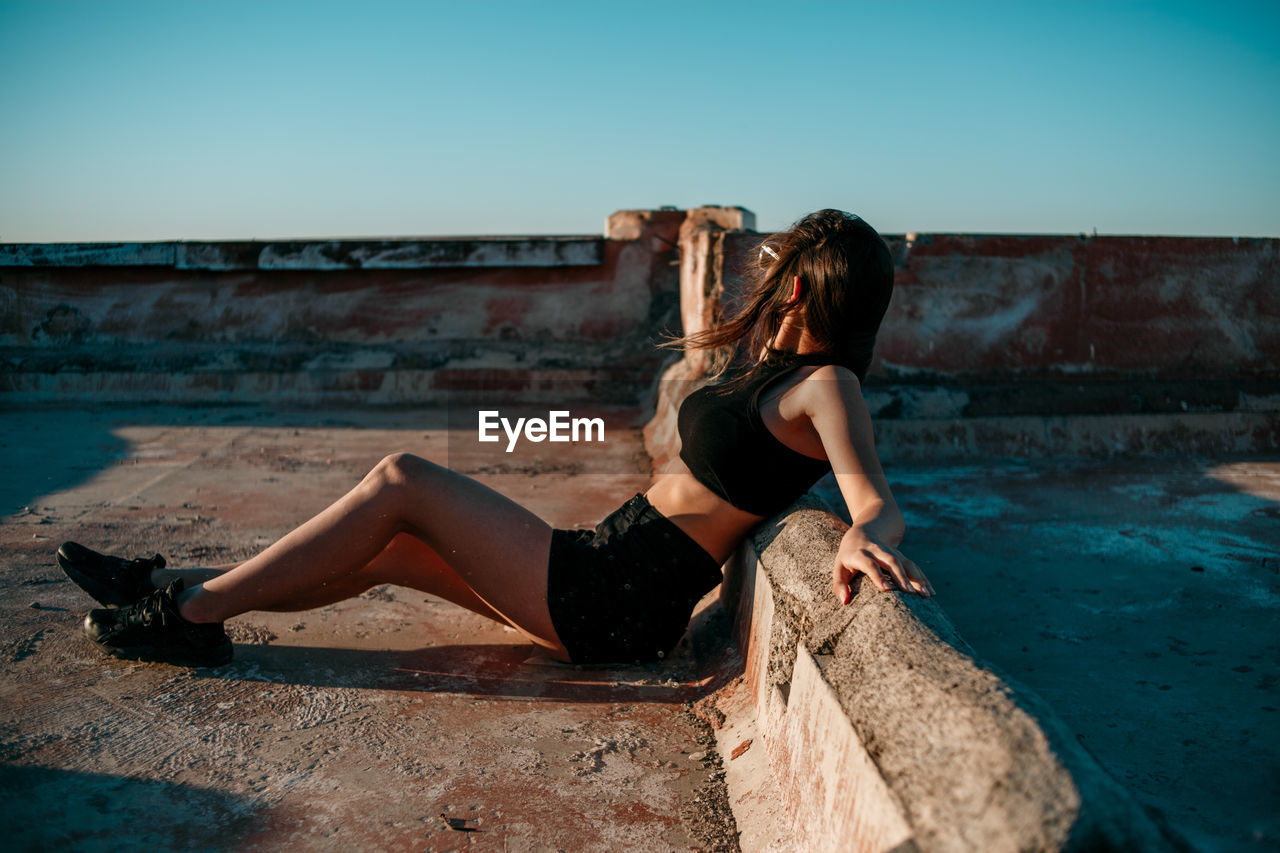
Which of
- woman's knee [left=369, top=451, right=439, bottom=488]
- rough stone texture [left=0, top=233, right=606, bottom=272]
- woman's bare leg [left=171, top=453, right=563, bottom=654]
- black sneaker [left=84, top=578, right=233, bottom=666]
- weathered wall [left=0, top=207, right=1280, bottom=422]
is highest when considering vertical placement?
rough stone texture [left=0, top=233, right=606, bottom=272]

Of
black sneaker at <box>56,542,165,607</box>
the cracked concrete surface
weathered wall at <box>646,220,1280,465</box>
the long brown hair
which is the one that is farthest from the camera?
weathered wall at <box>646,220,1280,465</box>

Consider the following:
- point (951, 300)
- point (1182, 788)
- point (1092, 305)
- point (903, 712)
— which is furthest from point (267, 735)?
point (1092, 305)

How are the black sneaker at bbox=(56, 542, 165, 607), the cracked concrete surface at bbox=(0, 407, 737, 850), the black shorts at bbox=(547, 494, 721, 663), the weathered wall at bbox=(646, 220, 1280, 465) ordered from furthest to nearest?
the weathered wall at bbox=(646, 220, 1280, 465) < the black sneaker at bbox=(56, 542, 165, 607) < the black shorts at bbox=(547, 494, 721, 663) < the cracked concrete surface at bbox=(0, 407, 737, 850)

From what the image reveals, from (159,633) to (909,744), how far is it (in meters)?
1.86

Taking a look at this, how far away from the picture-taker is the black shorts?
7.21 ft

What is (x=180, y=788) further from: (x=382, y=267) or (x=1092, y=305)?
(x=382, y=267)

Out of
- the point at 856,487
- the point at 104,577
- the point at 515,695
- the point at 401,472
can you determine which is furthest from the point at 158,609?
the point at 856,487

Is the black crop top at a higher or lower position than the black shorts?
higher

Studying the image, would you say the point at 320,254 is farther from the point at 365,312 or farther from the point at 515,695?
the point at 515,695

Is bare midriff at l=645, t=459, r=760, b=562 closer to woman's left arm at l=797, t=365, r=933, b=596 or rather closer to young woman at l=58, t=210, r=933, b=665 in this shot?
young woman at l=58, t=210, r=933, b=665

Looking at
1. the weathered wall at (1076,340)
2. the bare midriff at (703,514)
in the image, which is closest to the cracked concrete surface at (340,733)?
the bare midriff at (703,514)

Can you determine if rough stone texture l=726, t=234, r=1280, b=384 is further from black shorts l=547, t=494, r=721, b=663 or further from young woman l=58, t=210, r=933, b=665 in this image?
black shorts l=547, t=494, r=721, b=663

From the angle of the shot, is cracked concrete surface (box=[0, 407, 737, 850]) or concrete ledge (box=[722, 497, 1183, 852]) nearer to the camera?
concrete ledge (box=[722, 497, 1183, 852])

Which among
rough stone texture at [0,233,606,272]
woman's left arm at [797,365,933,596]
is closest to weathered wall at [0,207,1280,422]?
rough stone texture at [0,233,606,272]
